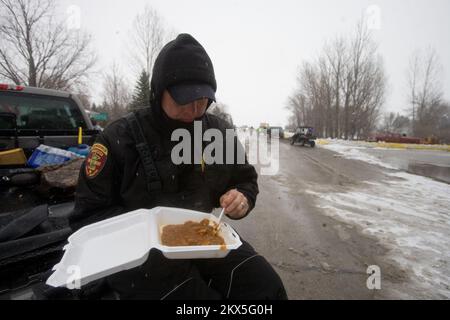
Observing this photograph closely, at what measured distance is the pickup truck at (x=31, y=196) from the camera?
1.31 meters

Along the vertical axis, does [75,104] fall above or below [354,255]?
above

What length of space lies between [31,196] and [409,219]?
A: 6.16 m

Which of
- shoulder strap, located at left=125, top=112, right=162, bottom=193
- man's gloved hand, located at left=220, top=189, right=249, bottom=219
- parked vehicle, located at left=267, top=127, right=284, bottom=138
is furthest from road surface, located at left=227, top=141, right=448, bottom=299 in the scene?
parked vehicle, located at left=267, top=127, right=284, bottom=138

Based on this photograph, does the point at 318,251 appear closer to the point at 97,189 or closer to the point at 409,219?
the point at 409,219

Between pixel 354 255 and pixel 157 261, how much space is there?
10.7 ft

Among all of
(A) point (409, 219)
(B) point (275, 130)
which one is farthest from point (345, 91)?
(A) point (409, 219)

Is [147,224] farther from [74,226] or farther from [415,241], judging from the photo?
[415,241]

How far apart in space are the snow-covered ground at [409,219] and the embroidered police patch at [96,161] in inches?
136

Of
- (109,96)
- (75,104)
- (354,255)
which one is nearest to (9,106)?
(75,104)

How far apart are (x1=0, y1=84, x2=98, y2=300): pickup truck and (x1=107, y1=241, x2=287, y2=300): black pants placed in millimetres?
377

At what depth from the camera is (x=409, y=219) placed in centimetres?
518

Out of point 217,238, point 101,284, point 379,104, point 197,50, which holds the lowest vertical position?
point 101,284

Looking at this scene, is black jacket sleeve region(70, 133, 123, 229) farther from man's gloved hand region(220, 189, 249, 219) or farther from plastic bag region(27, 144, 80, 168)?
plastic bag region(27, 144, 80, 168)

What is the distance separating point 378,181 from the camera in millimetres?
8945
